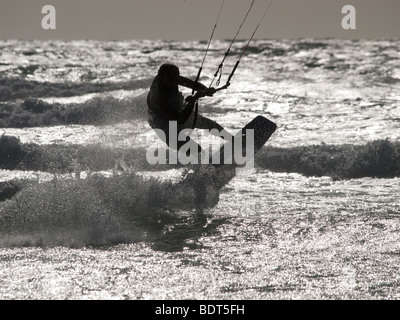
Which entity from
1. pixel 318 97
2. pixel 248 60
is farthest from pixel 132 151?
pixel 248 60

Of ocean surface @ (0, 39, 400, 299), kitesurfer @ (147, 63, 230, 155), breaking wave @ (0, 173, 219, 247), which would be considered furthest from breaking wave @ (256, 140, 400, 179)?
kitesurfer @ (147, 63, 230, 155)

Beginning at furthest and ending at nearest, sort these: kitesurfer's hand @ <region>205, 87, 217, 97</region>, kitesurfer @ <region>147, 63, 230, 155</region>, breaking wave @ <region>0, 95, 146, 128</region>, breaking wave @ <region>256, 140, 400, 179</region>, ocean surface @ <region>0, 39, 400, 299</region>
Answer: breaking wave @ <region>0, 95, 146, 128</region>
breaking wave @ <region>256, 140, 400, 179</region>
kitesurfer @ <region>147, 63, 230, 155</region>
kitesurfer's hand @ <region>205, 87, 217, 97</region>
ocean surface @ <region>0, 39, 400, 299</region>

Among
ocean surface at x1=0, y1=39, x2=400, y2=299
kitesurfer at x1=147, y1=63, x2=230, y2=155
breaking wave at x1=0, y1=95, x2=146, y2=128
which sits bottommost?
ocean surface at x1=0, y1=39, x2=400, y2=299

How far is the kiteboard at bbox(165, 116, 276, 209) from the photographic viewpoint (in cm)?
909

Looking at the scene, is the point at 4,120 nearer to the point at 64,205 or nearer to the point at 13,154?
the point at 13,154

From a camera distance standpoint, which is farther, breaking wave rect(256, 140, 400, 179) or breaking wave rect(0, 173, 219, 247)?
breaking wave rect(256, 140, 400, 179)

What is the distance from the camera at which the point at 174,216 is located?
28.3ft

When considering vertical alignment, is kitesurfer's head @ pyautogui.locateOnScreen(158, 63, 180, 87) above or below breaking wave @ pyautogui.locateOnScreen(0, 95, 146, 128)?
above

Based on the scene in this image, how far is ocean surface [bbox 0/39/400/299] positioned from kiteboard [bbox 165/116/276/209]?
0.15 meters

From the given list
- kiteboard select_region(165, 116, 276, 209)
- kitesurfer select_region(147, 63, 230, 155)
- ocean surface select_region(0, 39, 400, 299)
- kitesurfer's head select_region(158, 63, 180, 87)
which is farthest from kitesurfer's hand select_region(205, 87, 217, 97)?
kiteboard select_region(165, 116, 276, 209)

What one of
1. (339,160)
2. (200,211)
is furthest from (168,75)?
(339,160)

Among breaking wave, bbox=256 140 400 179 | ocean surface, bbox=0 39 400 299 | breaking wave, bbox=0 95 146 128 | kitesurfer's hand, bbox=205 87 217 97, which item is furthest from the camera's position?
breaking wave, bbox=0 95 146 128

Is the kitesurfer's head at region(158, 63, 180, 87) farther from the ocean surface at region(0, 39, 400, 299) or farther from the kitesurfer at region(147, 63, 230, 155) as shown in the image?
the ocean surface at region(0, 39, 400, 299)

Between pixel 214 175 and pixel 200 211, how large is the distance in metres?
0.84
